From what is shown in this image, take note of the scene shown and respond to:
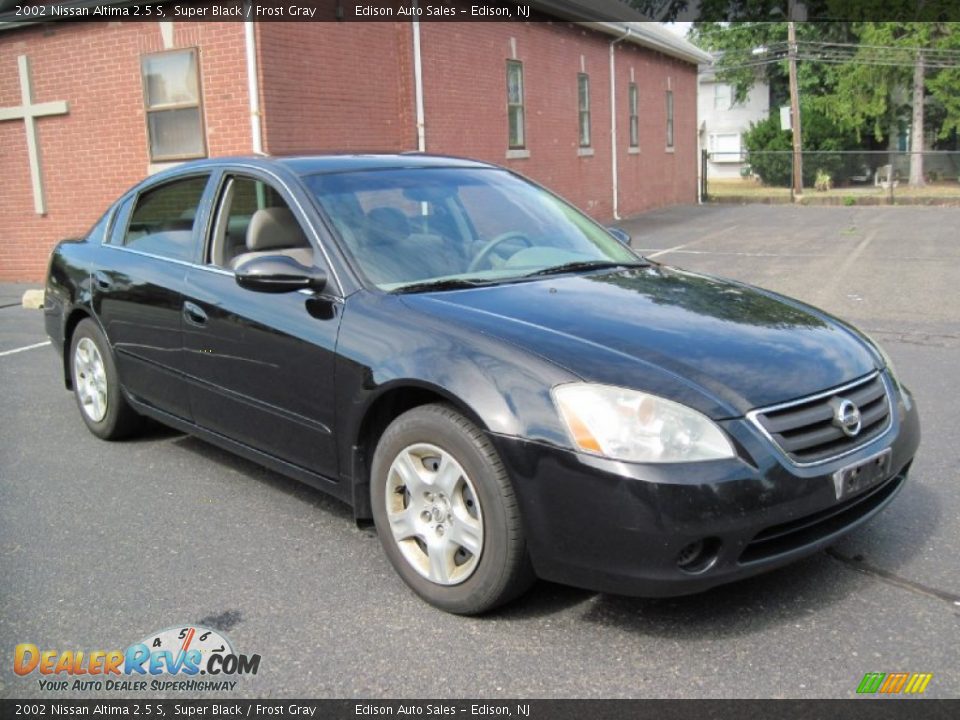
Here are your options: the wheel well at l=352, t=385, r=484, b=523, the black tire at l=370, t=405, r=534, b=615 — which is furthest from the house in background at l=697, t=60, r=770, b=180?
the black tire at l=370, t=405, r=534, b=615

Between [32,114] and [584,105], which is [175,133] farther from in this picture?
[584,105]

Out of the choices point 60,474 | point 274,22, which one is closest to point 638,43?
point 274,22

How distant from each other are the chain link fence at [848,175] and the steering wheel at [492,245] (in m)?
27.2

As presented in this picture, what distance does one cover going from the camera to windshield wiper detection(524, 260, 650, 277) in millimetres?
4305

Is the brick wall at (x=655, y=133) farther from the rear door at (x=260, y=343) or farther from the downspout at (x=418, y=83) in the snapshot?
the rear door at (x=260, y=343)

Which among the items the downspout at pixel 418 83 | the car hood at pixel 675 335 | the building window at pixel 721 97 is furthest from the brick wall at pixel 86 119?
the building window at pixel 721 97

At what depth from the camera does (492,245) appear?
4.46m

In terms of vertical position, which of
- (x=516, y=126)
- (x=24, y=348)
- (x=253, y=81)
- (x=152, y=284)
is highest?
(x=253, y=81)

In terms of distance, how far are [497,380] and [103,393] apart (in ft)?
10.8

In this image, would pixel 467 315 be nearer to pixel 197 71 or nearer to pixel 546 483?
pixel 546 483

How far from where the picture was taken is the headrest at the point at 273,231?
14.5 ft

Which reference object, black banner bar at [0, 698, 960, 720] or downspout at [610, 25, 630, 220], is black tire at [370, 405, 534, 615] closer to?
black banner bar at [0, 698, 960, 720]

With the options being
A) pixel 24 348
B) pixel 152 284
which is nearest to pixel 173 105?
pixel 24 348

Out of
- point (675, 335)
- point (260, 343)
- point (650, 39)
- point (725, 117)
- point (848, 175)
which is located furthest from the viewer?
point (725, 117)
